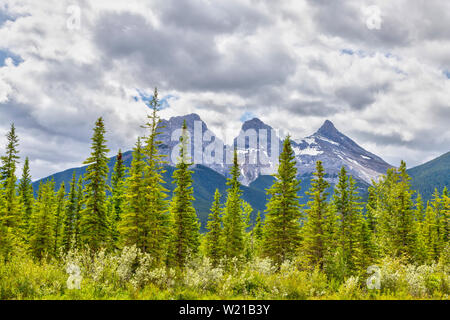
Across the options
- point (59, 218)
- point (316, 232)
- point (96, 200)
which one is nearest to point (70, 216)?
point (59, 218)

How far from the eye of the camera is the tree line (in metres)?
26.1

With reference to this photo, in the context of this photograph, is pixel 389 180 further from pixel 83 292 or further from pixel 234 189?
pixel 83 292

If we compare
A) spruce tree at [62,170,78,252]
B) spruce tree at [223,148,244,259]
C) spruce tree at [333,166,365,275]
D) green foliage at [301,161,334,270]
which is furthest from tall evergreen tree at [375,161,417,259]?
spruce tree at [62,170,78,252]

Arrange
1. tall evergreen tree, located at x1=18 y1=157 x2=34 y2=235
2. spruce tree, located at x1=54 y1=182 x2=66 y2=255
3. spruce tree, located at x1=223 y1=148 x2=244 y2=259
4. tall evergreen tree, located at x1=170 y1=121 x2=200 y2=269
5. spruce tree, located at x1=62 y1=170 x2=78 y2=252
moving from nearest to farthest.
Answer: tall evergreen tree, located at x1=170 y1=121 x2=200 y2=269, spruce tree, located at x1=223 y1=148 x2=244 y2=259, spruce tree, located at x1=62 y1=170 x2=78 y2=252, spruce tree, located at x1=54 y1=182 x2=66 y2=255, tall evergreen tree, located at x1=18 y1=157 x2=34 y2=235

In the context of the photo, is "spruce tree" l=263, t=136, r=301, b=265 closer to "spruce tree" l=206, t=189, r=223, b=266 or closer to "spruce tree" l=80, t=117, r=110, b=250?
"spruce tree" l=206, t=189, r=223, b=266

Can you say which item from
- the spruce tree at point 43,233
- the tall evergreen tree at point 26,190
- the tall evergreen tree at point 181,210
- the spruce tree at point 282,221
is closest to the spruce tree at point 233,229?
the tall evergreen tree at point 181,210

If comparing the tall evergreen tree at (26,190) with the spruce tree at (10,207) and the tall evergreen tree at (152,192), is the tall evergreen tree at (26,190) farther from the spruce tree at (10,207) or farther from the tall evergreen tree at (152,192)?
the tall evergreen tree at (152,192)

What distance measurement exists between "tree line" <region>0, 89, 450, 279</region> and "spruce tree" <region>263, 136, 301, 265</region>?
11 cm

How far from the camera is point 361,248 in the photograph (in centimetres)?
3991

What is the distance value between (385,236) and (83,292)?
39.9m

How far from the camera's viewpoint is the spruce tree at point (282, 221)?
32.9 m

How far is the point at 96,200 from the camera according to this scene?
31906mm

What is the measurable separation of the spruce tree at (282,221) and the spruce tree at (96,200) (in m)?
18.2
